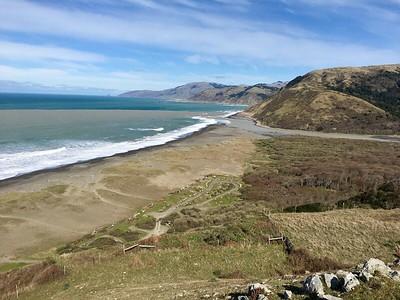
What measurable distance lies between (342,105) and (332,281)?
486 feet

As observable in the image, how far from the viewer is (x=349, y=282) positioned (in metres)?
13.0

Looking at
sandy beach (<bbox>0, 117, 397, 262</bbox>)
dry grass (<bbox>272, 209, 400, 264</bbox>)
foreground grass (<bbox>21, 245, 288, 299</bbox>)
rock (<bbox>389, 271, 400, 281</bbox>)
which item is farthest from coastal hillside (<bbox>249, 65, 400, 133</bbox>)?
rock (<bbox>389, 271, 400, 281</bbox>)

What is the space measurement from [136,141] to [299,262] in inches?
2951

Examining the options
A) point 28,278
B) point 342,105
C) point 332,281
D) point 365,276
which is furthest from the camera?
point 342,105

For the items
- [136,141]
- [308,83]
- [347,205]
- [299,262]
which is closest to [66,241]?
[299,262]

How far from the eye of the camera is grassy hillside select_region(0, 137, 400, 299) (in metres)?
18.6

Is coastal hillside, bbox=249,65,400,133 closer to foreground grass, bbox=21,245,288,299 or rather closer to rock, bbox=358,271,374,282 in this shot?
foreground grass, bbox=21,245,288,299

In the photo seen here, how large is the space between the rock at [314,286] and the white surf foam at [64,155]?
47.1 metres

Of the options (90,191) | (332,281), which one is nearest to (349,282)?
(332,281)

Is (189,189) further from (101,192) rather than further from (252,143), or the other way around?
(252,143)

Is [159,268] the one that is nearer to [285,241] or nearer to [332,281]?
[285,241]

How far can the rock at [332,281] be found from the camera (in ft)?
43.8

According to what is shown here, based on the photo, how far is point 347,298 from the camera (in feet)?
40.6

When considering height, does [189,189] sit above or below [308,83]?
below
